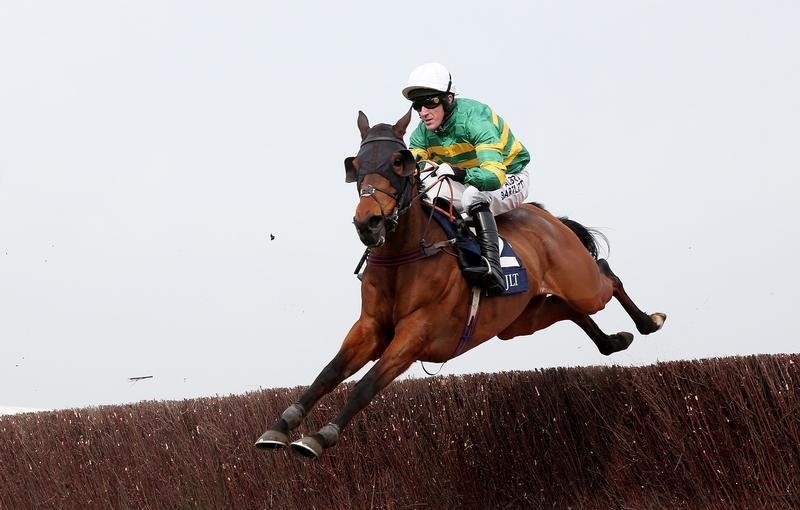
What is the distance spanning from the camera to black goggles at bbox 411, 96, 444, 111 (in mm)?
6441

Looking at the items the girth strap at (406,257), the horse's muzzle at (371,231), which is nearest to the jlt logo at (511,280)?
the girth strap at (406,257)

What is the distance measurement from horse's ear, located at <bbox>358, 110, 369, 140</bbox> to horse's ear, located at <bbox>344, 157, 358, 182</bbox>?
8.1 inches

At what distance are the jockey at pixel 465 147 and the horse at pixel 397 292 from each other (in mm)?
272

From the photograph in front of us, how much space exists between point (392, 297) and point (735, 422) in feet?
8.09

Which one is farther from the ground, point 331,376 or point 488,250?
point 488,250

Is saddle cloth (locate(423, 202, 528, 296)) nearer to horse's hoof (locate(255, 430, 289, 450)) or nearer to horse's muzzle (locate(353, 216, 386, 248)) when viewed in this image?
horse's muzzle (locate(353, 216, 386, 248))

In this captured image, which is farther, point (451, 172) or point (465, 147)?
point (465, 147)

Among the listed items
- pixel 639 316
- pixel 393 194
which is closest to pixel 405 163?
pixel 393 194

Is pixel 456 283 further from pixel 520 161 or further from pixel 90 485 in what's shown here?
pixel 90 485

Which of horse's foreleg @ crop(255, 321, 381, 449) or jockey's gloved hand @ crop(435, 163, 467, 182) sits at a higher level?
jockey's gloved hand @ crop(435, 163, 467, 182)

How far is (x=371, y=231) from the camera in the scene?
17.6ft

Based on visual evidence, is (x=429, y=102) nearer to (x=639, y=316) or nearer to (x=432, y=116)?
(x=432, y=116)

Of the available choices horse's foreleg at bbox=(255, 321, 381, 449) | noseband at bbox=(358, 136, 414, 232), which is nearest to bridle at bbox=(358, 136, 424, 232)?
noseband at bbox=(358, 136, 414, 232)

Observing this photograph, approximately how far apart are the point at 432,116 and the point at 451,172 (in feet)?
→ 1.44
